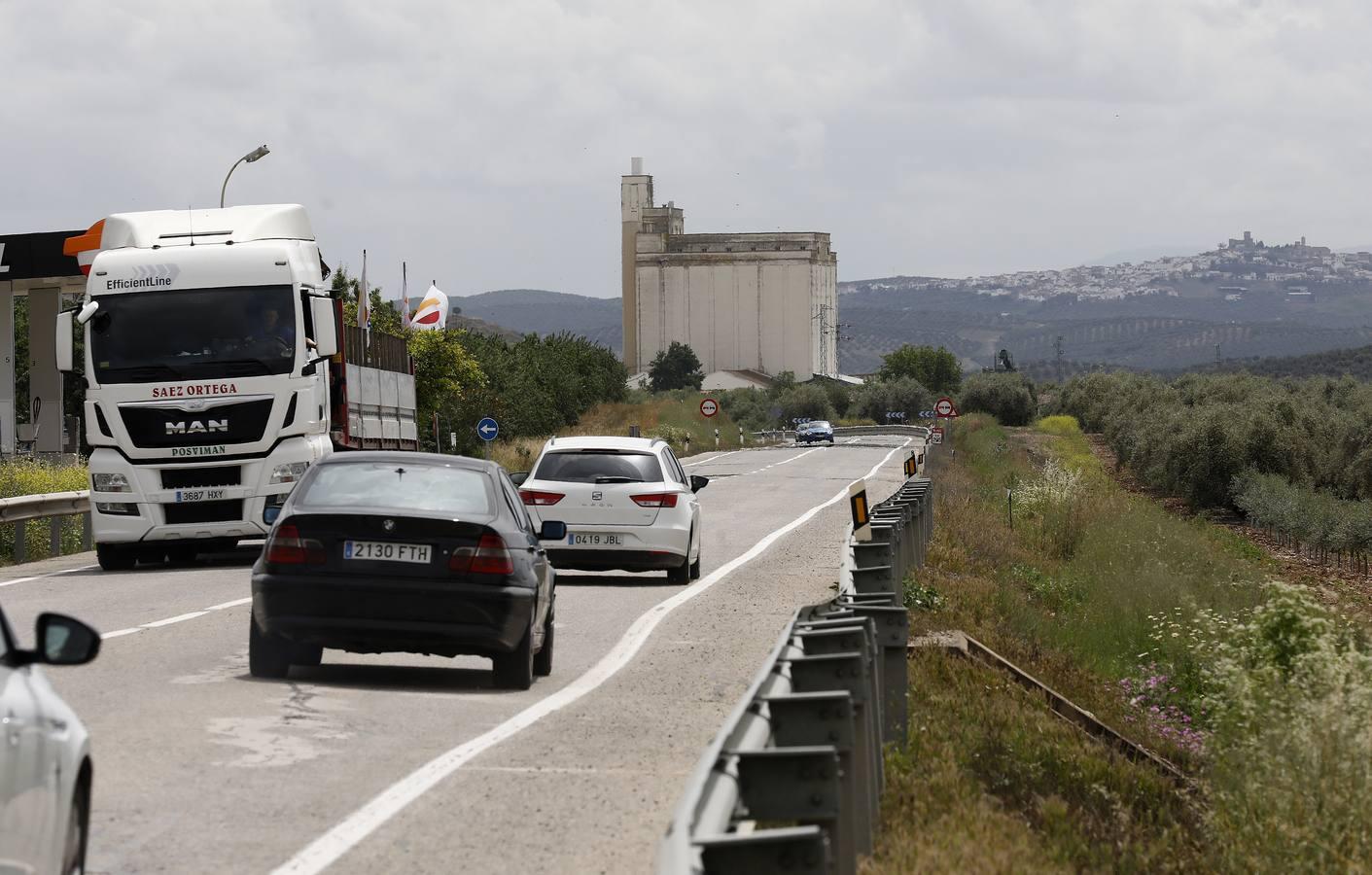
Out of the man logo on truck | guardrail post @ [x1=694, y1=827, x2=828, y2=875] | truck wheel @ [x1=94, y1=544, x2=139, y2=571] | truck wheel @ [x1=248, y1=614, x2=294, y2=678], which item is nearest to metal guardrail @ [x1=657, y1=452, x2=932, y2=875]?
guardrail post @ [x1=694, y1=827, x2=828, y2=875]

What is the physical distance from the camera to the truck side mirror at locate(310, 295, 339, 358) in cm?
2144

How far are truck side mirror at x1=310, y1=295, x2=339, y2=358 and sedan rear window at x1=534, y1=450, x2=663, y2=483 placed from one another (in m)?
2.67

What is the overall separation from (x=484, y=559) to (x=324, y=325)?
398 inches

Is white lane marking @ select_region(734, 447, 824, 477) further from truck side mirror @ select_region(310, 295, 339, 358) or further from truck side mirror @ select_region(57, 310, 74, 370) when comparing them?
truck side mirror @ select_region(57, 310, 74, 370)

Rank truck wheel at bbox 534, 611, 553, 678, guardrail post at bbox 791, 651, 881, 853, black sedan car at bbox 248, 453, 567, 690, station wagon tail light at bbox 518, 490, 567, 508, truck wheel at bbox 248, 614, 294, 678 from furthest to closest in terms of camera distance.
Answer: station wagon tail light at bbox 518, 490, 567, 508 → truck wheel at bbox 534, 611, 553, 678 → truck wheel at bbox 248, 614, 294, 678 → black sedan car at bbox 248, 453, 567, 690 → guardrail post at bbox 791, 651, 881, 853

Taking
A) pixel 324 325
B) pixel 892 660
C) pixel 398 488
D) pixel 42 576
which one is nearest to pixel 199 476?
pixel 42 576

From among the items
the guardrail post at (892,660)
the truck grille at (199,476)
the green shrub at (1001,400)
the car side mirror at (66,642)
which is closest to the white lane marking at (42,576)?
the truck grille at (199,476)

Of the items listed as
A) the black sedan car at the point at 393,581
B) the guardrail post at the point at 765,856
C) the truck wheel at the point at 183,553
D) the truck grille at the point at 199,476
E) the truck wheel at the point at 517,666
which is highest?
the guardrail post at the point at 765,856

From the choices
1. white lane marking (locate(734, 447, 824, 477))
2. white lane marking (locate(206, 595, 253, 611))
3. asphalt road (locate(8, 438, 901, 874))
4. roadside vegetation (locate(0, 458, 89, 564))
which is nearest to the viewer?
asphalt road (locate(8, 438, 901, 874))

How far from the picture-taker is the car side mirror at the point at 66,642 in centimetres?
523

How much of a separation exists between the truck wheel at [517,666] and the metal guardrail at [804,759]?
2.53 m

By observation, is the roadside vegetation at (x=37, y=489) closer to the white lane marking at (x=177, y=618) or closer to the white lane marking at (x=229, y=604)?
the white lane marking at (x=229, y=604)

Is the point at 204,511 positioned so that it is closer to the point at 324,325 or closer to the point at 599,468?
the point at 324,325

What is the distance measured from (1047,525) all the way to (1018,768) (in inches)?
955
